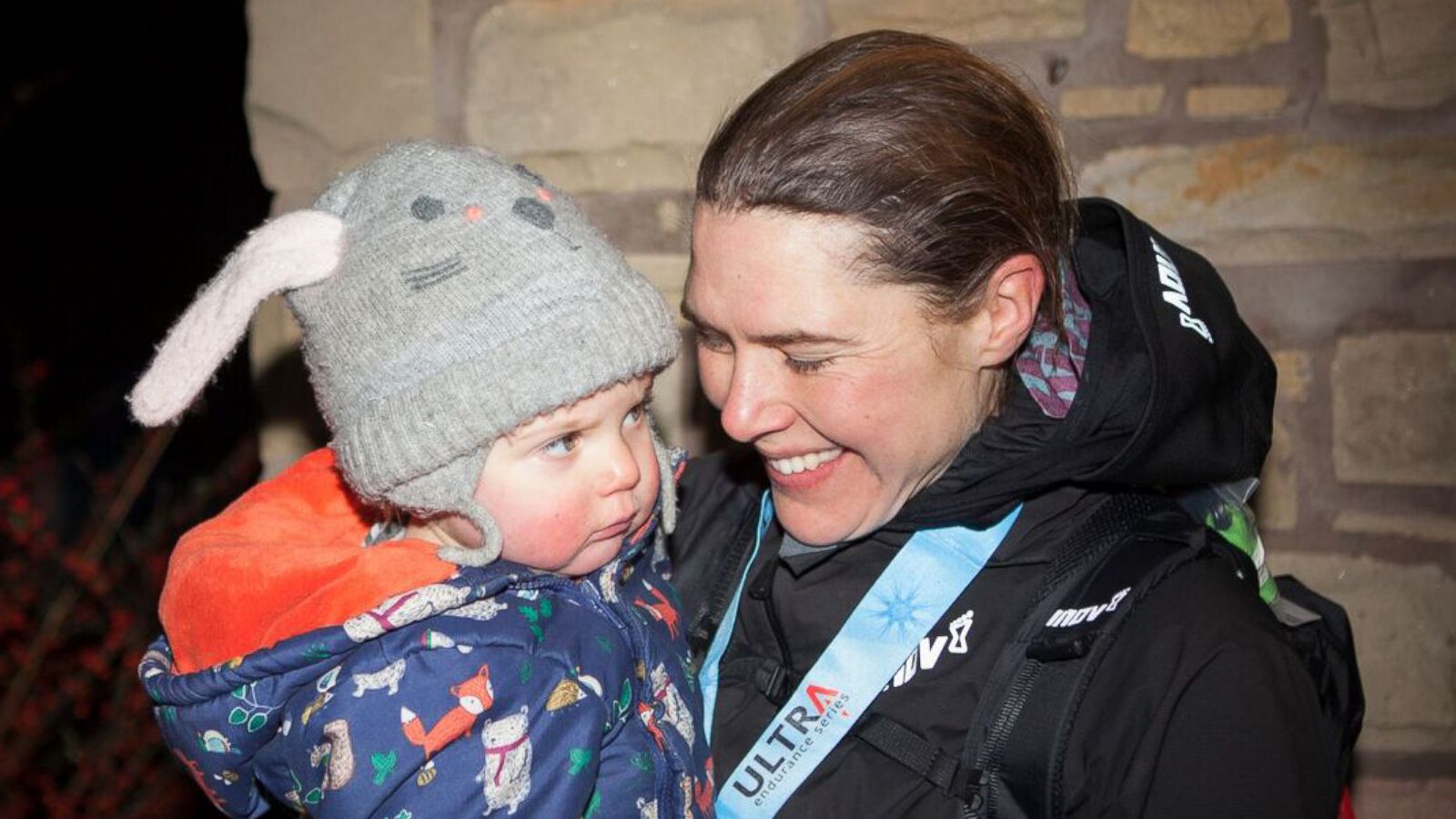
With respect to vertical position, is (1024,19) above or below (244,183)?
above

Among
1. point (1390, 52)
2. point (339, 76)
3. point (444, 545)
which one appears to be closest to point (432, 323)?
point (444, 545)

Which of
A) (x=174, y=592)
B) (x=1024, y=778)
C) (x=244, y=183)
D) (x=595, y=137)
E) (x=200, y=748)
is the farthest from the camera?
(x=244, y=183)

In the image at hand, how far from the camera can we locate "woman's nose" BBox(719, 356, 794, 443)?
6.39ft

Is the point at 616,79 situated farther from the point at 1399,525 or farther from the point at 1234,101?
the point at 1399,525

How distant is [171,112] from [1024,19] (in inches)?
225

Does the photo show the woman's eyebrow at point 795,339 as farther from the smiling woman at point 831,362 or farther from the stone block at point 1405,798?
the stone block at point 1405,798

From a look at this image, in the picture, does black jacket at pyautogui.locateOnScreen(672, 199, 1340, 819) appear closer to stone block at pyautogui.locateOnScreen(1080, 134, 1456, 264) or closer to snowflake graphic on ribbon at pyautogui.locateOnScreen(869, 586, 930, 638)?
snowflake graphic on ribbon at pyautogui.locateOnScreen(869, 586, 930, 638)

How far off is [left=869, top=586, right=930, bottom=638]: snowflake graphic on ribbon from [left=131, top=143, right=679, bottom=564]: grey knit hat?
0.53m

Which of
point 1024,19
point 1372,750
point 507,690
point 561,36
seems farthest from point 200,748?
point 1372,750

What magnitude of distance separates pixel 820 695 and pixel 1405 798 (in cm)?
171

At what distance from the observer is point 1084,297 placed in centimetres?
209

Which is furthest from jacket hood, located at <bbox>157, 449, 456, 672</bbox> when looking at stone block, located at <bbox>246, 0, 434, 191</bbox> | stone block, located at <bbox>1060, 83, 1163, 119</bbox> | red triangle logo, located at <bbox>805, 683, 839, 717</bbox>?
stone block, located at <bbox>1060, 83, 1163, 119</bbox>

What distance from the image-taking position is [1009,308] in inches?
78.2

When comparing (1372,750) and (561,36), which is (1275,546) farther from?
(561,36)
